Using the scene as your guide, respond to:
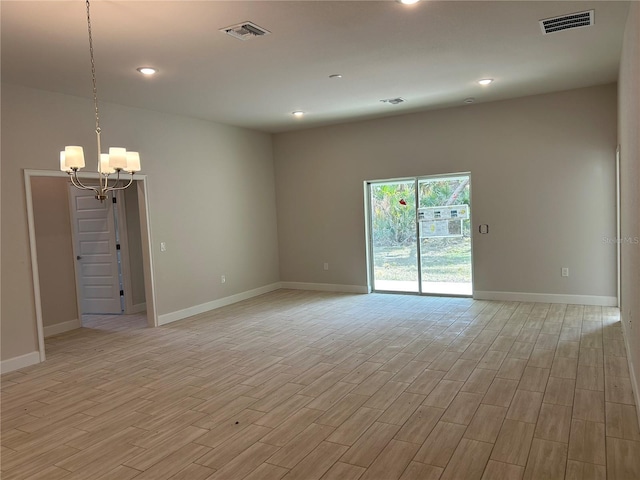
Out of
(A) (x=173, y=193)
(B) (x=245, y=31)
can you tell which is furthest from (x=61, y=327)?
(B) (x=245, y=31)

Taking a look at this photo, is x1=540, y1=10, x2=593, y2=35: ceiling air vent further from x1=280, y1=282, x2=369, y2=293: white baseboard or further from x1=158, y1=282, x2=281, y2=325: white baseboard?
x1=158, y1=282, x2=281, y2=325: white baseboard

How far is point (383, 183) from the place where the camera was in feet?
26.0

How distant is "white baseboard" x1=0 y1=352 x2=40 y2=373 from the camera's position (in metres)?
4.65

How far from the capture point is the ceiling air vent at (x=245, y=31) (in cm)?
350

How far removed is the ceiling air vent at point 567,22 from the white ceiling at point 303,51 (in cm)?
8

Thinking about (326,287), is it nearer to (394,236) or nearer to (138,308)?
(394,236)

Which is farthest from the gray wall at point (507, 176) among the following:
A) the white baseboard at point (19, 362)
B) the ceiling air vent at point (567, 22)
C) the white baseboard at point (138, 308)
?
the white baseboard at point (19, 362)

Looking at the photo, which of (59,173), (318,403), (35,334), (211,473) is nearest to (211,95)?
(59,173)

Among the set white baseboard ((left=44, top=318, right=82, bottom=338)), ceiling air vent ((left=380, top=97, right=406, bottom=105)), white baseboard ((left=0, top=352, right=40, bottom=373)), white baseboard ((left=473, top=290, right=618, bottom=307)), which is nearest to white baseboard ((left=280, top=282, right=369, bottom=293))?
white baseboard ((left=473, top=290, right=618, bottom=307))

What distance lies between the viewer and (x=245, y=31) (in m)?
3.60

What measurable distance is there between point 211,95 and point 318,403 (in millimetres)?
3938

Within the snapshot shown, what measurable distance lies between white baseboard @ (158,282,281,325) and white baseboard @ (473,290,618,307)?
12.3 feet

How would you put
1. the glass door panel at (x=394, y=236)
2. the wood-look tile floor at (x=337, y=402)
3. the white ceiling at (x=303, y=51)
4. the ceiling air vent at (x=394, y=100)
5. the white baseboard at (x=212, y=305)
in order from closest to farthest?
the wood-look tile floor at (x=337, y=402) < the white ceiling at (x=303, y=51) < the ceiling air vent at (x=394, y=100) < the white baseboard at (x=212, y=305) < the glass door panel at (x=394, y=236)

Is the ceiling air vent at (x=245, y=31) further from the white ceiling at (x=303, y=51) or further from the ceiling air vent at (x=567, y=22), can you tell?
the ceiling air vent at (x=567, y=22)
